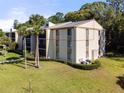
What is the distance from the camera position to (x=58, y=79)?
4616 centimetres

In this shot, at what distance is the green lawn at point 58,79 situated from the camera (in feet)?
138

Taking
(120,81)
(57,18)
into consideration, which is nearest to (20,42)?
(120,81)

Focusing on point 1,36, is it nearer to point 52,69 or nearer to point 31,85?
point 52,69

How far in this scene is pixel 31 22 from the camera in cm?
5334

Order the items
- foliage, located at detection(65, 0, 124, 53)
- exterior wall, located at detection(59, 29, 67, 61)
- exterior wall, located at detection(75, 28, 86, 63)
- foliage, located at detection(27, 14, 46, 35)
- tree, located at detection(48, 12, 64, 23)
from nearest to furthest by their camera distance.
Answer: foliage, located at detection(27, 14, 46, 35) → exterior wall, located at detection(75, 28, 86, 63) → exterior wall, located at detection(59, 29, 67, 61) → foliage, located at detection(65, 0, 124, 53) → tree, located at detection(48, 12, 64, 23)

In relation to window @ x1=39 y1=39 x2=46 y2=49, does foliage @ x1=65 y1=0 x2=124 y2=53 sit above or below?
above

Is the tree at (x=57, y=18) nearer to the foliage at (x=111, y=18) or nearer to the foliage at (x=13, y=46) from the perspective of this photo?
the foliage at (x=111, y=18)

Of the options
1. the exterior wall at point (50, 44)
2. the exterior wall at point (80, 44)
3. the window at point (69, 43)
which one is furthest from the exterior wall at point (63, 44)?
the exterior wall at point (80, 44)

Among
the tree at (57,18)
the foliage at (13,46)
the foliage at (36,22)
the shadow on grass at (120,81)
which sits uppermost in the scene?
the tree at (57,18)

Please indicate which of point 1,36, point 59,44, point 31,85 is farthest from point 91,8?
point 31,85

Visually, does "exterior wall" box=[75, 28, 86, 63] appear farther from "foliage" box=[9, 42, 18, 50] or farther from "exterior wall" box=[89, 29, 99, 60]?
"foliage" box=[9, 42, 18, 50]

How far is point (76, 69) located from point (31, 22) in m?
14.8

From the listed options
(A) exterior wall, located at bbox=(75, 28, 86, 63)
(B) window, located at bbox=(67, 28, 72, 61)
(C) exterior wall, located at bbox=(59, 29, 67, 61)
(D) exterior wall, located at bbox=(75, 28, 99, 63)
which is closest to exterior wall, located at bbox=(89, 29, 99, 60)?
(D) exterior wall, located at bbox=(75, 28, 99, 63)

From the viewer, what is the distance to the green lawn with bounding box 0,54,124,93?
4194 centimetres
